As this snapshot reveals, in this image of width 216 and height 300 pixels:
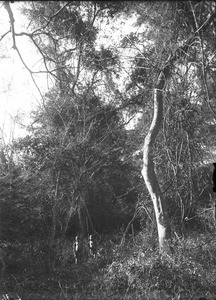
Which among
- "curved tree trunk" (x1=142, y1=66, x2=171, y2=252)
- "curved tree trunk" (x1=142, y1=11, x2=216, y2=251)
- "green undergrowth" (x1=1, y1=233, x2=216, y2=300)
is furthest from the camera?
"curved tree trunk" (x1=142, y1=66, x2=171, y2=252)

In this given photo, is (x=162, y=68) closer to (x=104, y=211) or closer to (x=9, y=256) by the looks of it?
(x=9, y=256)

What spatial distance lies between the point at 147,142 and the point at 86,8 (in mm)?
3557

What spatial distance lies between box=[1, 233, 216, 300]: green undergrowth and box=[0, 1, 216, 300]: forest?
0.10 feet

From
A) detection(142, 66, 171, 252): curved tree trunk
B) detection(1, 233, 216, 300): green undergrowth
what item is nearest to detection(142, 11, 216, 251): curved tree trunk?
detection(142, 66, 171, 252): curved tree trunk

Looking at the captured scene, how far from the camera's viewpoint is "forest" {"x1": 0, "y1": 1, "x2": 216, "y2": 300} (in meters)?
7.63

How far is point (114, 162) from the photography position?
1434cm

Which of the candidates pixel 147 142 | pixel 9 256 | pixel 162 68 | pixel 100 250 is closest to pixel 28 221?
pixel 9 256

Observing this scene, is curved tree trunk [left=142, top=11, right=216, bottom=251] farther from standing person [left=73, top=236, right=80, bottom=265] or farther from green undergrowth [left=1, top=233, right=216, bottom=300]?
standing person [left=73, top=236, right=80, bottom=265]

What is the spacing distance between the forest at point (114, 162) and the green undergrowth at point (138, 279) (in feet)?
0.10

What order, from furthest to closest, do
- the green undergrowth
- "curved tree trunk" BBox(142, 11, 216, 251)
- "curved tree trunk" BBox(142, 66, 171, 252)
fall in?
"curved tree trunk" BBox(142, 66, 171, 252) < "curved tree trunk" BBox(142, 11, 216, 251) < the green undergrowth

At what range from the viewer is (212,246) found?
375 inches

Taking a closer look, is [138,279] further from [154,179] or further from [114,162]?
[114,162]

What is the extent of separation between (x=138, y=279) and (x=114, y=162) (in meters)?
7.00

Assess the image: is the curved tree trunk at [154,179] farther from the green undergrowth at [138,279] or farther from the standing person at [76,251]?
the standing person at [76,251]
